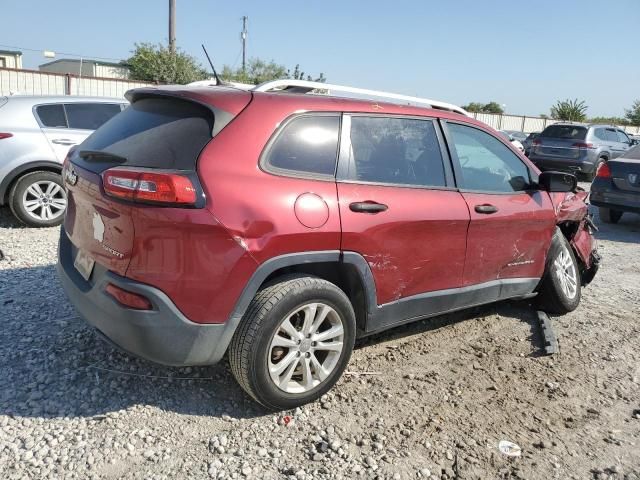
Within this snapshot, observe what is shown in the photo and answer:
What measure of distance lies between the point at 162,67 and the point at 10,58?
19.6 meters

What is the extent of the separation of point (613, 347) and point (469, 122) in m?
2.04

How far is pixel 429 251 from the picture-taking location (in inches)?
133

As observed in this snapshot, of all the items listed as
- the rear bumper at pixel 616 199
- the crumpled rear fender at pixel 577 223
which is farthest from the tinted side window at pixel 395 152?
the rear bumper at pixel 616 199

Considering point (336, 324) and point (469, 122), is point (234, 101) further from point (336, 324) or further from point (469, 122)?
point (469, 122)

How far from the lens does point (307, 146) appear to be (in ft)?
9.62

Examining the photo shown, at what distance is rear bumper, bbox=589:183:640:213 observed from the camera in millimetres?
8570

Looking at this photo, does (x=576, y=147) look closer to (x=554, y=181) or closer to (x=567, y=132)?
(x=567, y=132)

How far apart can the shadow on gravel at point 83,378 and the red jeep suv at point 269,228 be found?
16.8 inches

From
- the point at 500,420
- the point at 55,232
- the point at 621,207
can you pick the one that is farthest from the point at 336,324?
the point at 621,207

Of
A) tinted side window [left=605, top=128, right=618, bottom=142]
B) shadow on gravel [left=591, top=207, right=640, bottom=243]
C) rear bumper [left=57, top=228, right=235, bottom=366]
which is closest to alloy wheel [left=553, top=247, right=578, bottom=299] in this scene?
rear bumper [left=57, top=228, right=235, bottom=366]

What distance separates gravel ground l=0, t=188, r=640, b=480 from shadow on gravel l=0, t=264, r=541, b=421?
11mm

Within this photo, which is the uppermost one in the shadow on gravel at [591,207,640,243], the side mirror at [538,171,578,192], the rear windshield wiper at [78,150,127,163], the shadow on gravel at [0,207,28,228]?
the rear windshield wiper at [78,150,127,163]

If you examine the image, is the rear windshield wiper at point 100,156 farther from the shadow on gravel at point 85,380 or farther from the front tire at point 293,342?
the shadow on gravel at point 85,380

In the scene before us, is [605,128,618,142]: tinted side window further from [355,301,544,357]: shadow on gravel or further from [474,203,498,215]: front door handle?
[474,203,498,215]: front door handle
